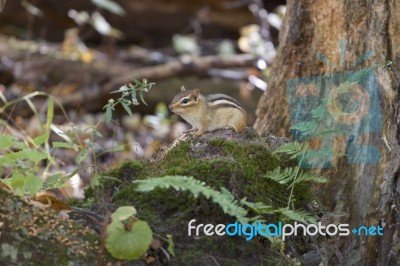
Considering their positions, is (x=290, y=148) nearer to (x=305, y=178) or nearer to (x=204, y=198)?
(x=305, y=178)

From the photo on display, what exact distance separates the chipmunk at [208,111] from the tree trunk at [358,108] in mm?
433

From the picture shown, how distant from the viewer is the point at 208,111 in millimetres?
4699

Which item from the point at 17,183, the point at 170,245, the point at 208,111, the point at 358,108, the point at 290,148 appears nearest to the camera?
the point at 170,245

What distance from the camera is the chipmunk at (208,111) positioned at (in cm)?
463

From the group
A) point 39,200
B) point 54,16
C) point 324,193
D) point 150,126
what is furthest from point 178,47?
point 39,200

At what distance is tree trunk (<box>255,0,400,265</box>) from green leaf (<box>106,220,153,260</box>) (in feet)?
4.17

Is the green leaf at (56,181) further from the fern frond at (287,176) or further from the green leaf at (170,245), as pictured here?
the fern frond at (287,176)

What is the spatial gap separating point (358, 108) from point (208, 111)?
0.97 metres

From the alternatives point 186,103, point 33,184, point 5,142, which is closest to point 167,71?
point 186,103

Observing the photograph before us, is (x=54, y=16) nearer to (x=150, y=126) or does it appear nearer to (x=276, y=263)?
(x=150, y=126)

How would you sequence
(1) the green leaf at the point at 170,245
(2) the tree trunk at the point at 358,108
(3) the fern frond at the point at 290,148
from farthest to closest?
1. (2) the tree trunk at the point at 358,108
2. (3) the fern frond at the point at 290,148
3. (1) the green leaf at the point at 170,245

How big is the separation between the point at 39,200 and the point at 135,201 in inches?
19.9

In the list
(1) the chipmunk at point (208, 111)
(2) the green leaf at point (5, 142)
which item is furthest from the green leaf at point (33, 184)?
(1) the chipmunk at point (208, 111)

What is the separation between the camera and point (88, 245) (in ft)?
10.1
